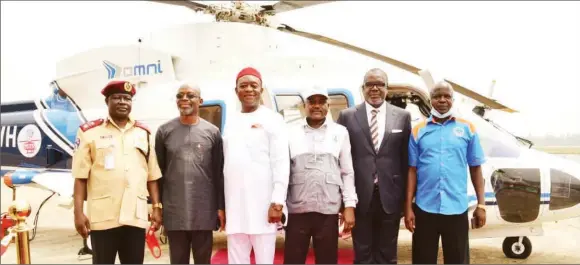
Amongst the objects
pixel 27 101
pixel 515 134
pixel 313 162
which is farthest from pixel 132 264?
pixel 27 101

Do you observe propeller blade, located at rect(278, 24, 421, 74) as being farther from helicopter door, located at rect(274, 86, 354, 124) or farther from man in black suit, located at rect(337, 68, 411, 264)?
man in black suit, located at rect(337, 68, 411, 264)

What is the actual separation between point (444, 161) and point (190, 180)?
184 cm

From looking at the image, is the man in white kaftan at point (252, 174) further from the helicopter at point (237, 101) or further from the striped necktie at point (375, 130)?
the helicopter at point (237, 101)

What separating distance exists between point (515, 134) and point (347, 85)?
222cm

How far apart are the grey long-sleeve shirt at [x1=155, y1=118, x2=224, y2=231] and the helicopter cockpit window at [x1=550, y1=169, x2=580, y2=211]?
3.94 metres

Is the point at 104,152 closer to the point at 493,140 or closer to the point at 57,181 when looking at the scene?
the point at 57,181

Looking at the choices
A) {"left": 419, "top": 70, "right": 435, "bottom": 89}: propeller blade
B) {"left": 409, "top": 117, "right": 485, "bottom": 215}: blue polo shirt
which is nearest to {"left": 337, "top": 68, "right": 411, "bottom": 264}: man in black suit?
{"left": 409, "top": 117, "right": 485, "bottom": 215}: blue polo shirt

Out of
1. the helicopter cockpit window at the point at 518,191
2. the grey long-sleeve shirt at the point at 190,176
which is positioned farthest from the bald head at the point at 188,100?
the helicopter cockpit window at the point at 518,191

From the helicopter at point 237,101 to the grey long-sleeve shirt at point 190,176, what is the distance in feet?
7.45

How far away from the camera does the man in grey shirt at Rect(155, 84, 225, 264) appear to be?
334cm

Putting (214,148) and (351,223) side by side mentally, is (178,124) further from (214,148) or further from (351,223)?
(351,223)

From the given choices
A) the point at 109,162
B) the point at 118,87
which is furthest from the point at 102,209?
the point at 118,87

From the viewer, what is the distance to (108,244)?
320 centimetres

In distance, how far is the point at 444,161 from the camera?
138 inches
